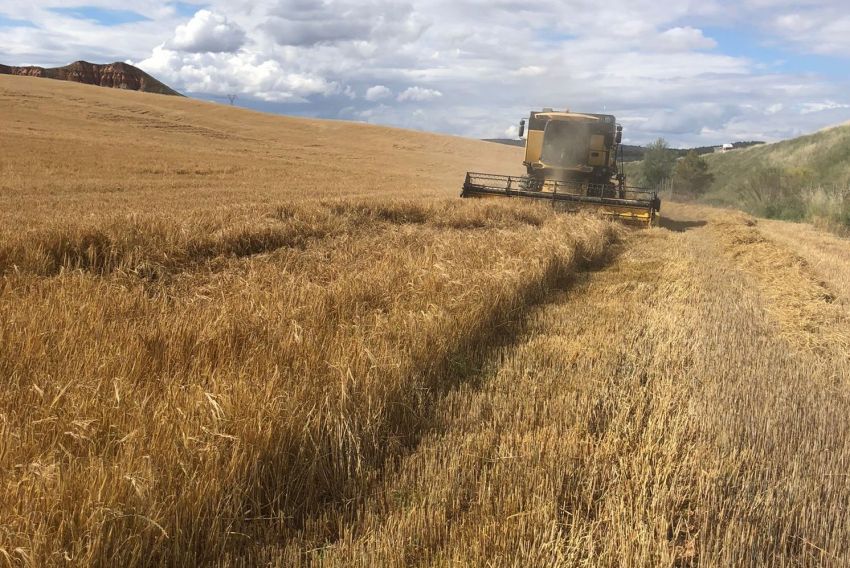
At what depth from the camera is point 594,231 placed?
38.0ft

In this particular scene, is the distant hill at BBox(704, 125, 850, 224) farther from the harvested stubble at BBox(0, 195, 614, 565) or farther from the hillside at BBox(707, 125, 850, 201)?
the harvested stubble at BBox(0, 195, 614, 565)

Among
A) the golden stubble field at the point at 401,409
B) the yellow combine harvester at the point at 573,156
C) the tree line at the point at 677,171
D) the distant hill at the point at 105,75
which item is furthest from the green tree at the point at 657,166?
the distant hill at the point at 105,75

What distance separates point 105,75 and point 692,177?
174 m

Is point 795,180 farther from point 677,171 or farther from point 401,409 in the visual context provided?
point 401,409

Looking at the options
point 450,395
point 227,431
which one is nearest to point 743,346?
point 450,395

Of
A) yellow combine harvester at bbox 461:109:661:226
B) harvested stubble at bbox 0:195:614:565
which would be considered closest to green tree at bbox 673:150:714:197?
yellow combine harvester at bbox 461:109:661:226

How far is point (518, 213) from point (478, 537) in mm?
11604

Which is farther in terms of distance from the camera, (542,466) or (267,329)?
(267,329)

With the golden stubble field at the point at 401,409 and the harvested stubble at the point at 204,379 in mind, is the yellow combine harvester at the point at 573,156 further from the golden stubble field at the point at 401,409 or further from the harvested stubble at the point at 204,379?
the harvested stubble at the point at 204,379

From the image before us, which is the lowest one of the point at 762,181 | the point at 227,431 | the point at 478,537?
the point at 478,537

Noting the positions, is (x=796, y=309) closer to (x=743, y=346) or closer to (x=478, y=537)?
(x=743, y=346)

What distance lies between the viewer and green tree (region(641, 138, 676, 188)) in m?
49.9

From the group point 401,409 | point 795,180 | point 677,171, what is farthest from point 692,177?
point 401,409

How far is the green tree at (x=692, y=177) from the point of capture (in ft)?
155
